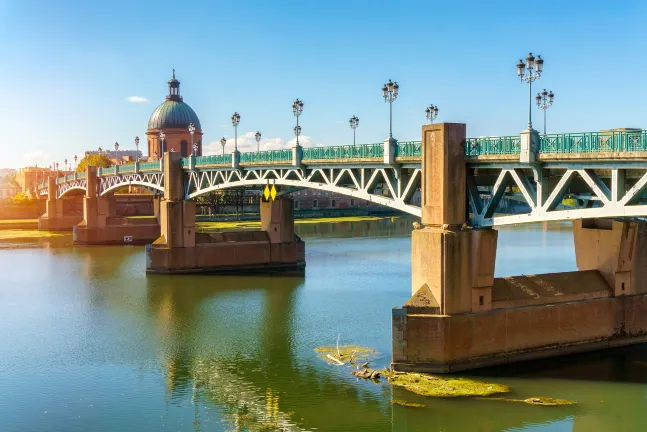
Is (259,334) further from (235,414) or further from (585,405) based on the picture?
(585,405)

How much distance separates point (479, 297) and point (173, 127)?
116 metres

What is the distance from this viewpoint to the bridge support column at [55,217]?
342 feet

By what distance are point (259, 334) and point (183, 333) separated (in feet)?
12.7

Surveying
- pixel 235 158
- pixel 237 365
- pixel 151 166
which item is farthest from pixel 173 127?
pixel 237 365

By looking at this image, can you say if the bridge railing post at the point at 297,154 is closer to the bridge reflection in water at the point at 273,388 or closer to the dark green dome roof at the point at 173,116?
the bridge reflection in water at the point at 273,388

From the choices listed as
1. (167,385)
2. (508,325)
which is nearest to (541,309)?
(508,325)

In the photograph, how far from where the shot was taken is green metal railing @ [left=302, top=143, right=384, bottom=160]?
36.5 metres

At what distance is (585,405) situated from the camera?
2516 centimetres

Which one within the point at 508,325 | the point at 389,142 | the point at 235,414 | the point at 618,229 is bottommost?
the point at 235,414

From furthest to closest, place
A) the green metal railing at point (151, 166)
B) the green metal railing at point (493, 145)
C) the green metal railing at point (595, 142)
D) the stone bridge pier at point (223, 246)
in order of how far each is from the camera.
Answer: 1. the green metal railing at point (151, 166)
2. the stone bridge pier at point (223, 246)
3. the green metal railing at point (493, 145)
4. the green metal railing at point (595, 142)

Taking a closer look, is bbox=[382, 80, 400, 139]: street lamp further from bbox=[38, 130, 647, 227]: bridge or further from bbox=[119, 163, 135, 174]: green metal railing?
bbox=[119, 163, 135, 174]: green metal railing

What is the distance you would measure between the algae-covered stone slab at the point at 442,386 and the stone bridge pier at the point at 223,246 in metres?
33.3

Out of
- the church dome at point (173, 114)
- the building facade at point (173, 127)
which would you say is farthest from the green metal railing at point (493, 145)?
the church dome at point (173, 114)

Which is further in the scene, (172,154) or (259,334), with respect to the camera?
(172,154)
